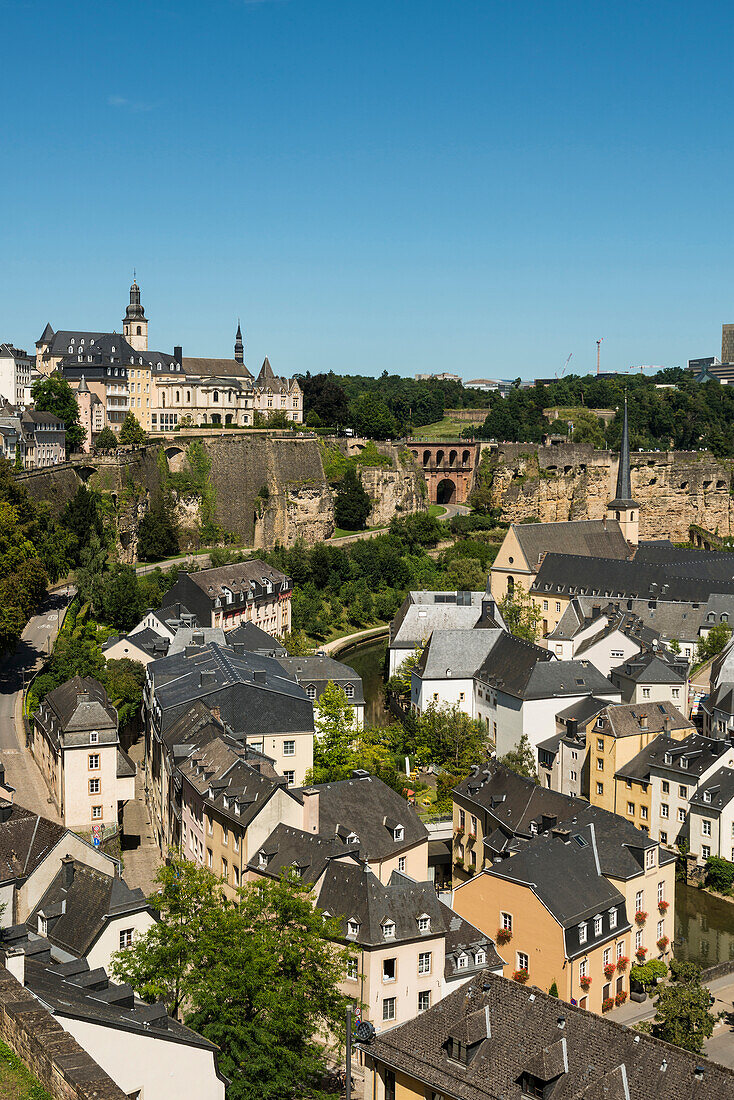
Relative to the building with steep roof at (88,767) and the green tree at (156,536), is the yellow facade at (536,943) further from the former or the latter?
the green tree at (156,536)

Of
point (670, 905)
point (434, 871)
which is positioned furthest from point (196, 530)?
point (670, 905)

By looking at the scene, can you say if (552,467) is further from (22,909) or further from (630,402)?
(22,909)

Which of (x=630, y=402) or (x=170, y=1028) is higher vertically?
(x=630, y=402)

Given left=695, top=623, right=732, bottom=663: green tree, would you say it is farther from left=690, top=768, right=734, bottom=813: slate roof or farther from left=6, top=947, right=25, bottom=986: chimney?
left=6, top=947, right=25, bottom=986: chimney

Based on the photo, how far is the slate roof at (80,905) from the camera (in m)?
19.8

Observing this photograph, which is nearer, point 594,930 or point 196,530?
point 594,930

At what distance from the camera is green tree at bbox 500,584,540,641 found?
50312 mm

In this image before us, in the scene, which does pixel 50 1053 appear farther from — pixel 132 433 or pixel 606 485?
pixel 606 485

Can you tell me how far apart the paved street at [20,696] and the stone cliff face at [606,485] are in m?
37.0

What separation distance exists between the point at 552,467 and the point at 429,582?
21.5m

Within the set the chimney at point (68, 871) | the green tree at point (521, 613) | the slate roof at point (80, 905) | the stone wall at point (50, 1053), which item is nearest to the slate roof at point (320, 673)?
the green tree at point (521, 613)

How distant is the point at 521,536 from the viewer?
55.0 m

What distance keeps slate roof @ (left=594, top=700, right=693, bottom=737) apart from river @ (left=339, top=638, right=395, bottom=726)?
10.7 meters

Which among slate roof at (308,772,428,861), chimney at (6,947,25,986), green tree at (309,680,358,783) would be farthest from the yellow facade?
chimney at (6,947,25,986)
